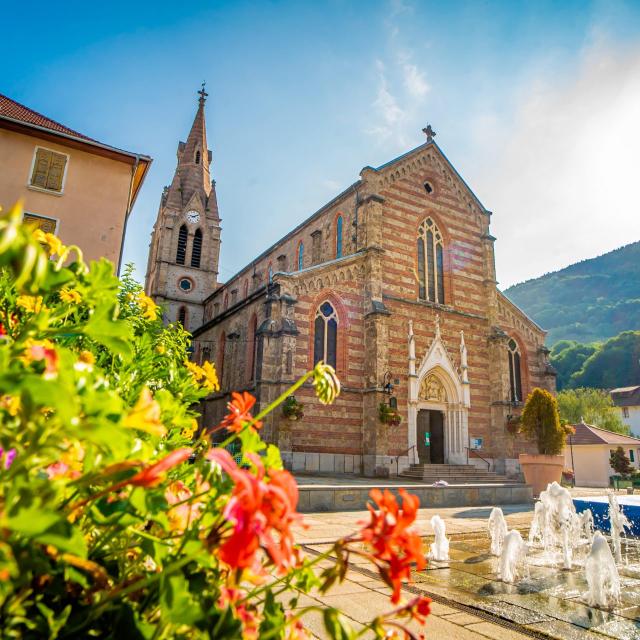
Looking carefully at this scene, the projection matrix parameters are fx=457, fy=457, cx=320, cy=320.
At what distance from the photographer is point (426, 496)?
1327 centimetres

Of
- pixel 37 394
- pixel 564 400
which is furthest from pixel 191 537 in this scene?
pixel 564 400

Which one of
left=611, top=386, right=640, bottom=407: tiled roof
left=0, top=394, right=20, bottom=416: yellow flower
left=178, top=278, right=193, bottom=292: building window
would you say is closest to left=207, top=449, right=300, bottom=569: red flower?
left=0, top=394, right=20, bottom=416: yellow flower

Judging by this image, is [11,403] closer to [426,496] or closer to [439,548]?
[439,548]

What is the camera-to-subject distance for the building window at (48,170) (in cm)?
1540

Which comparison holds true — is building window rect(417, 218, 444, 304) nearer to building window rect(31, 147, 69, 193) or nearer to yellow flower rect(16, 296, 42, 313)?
building window rect(31, 147, 69, 193)

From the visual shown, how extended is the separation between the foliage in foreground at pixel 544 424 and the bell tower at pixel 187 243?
26727 millimetres

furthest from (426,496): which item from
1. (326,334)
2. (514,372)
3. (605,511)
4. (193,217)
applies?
(193,217)

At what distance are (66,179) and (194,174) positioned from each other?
88.8 ft

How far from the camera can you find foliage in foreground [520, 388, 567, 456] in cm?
1733

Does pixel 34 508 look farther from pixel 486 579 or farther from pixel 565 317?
pixel 565 317

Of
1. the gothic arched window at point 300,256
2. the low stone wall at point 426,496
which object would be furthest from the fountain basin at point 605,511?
the gothic arched window at point 300,256

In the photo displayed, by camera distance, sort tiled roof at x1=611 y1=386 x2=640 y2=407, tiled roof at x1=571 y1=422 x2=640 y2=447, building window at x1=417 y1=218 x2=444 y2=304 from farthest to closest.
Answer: tiled roof at x1=611 y1=386 x2=640 y2=407 < tiled roof at x1=571 y1=422 x2=640 y2=447 < building window at x1=417 y1=218 x2=444 y2=304

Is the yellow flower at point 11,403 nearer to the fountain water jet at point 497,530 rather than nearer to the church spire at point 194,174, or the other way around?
the fountain water jet at point 497,530

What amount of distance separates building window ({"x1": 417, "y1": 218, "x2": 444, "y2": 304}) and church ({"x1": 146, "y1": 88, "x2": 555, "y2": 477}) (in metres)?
0.07
